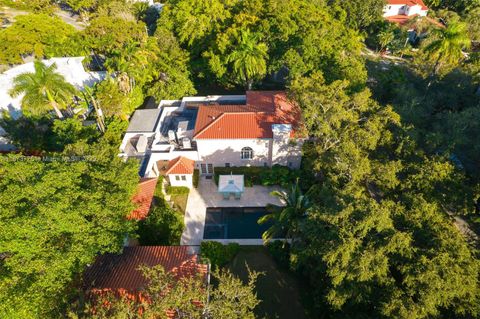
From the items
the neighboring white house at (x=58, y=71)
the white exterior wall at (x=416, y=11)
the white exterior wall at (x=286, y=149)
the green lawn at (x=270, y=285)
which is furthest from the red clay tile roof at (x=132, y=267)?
the white exterior wall at (x=416, y=11)

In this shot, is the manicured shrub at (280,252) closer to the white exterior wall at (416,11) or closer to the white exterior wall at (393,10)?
the white exterior wall at (393,10)

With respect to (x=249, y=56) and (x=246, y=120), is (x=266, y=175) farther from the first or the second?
(x=249, y=56)

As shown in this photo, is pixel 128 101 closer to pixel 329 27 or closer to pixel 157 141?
pixel 157 141

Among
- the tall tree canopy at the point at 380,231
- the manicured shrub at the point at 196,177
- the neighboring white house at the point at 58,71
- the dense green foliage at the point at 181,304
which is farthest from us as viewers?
the neighboring white house at the point at 58,71

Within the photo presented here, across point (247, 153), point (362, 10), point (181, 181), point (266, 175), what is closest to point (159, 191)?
point (181, 181)

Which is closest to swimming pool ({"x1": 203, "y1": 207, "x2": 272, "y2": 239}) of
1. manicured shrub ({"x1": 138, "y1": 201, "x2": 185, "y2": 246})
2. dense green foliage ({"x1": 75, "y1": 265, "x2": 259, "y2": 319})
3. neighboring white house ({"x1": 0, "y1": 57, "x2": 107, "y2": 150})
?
manicured shrub ({"x1": 138, "y1": 201, "x2": 185, "y2": 246})
